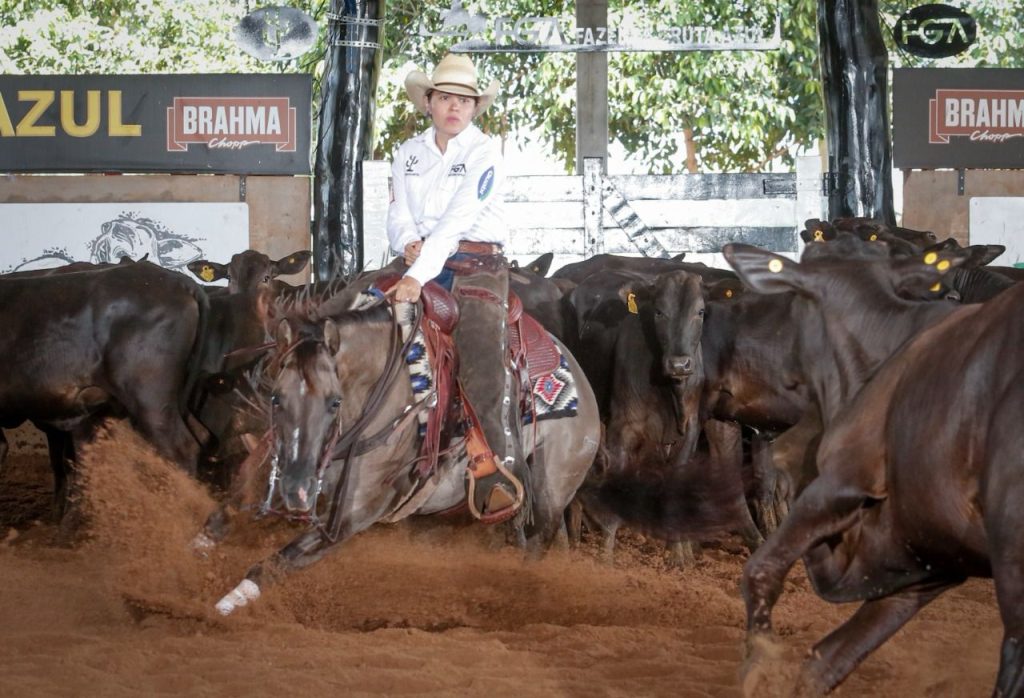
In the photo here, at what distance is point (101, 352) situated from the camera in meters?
8.27

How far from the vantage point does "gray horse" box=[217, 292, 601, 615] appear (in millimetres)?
5180

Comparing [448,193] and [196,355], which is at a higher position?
[448,193]


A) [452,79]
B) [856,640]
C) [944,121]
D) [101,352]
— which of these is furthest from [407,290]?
[944,121]

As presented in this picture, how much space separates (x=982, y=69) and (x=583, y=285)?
5275mm

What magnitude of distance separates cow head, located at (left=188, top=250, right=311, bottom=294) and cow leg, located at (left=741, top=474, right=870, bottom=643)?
241 inches

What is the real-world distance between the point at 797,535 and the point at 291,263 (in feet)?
22.2

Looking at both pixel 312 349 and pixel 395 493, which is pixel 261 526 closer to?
pixel 395 493

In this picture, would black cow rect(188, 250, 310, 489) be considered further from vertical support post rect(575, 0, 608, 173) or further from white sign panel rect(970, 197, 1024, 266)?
white sign panel rect(970, 197, 1024, 266)

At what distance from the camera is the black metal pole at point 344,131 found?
11.7 m

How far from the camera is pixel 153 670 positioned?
4.94m

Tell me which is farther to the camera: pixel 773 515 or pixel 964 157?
pixel 964 157

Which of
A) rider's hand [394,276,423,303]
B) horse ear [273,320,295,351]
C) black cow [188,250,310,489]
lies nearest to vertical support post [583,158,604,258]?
black cow [188,250,310,489]

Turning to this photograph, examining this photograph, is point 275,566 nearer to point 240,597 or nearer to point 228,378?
point 240,597

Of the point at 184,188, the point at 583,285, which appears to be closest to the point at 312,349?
the point at 583,285
